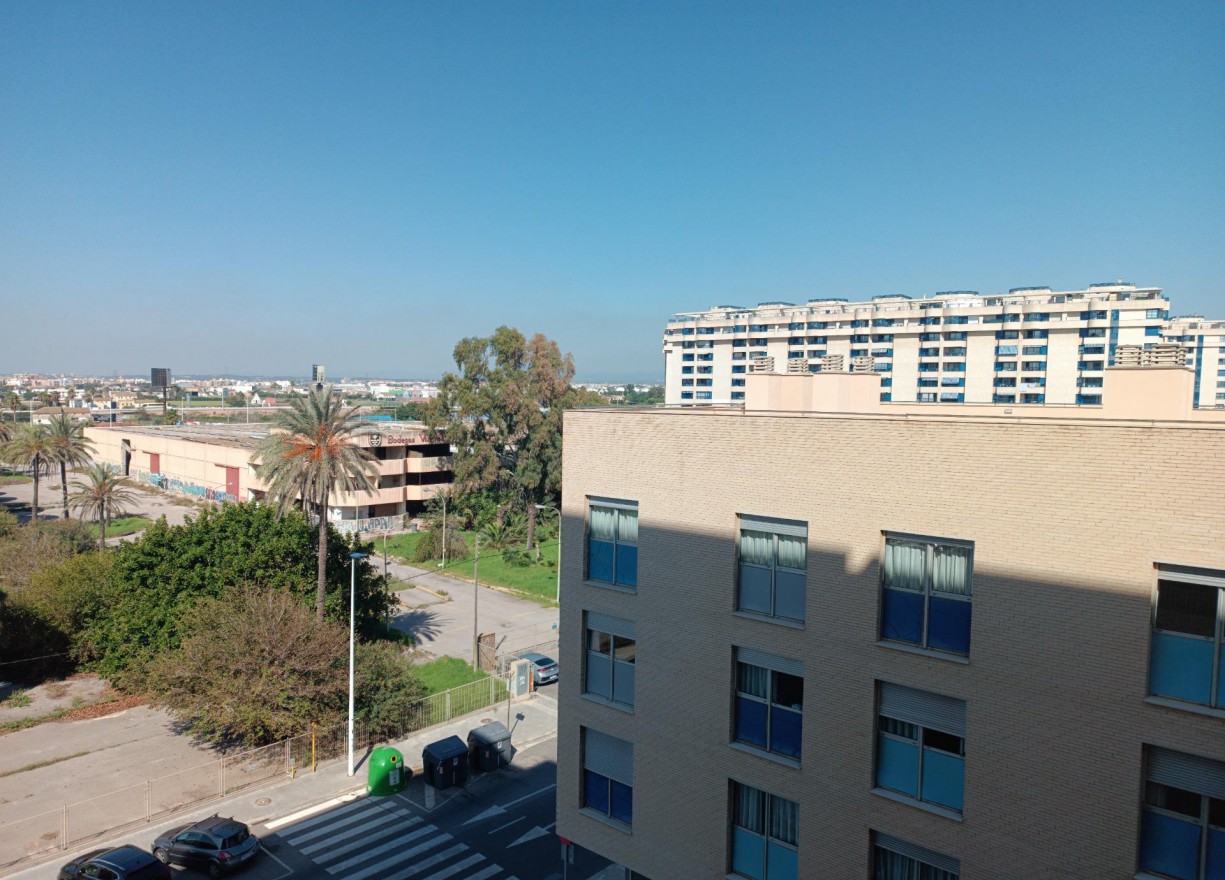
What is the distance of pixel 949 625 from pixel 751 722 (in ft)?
11.6

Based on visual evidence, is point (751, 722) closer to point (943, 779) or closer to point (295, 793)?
point (943, 779)

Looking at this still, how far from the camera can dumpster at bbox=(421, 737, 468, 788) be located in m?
26.2

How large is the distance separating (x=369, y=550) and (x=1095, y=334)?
73.5 metres

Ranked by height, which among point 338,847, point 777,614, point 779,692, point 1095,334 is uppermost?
point 1095,334

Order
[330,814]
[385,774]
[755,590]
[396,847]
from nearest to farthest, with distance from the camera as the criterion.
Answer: [755,590] < [396,847] < [330,814] < [385,774]

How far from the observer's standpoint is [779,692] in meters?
12.2

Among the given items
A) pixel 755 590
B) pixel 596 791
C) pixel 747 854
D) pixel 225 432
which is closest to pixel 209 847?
pixel 596 791

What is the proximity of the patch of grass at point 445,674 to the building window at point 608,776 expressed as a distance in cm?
2033

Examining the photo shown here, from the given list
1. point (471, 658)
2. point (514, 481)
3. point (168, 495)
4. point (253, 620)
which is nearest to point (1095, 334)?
point (514, 481)

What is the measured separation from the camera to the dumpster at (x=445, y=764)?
1033 inches

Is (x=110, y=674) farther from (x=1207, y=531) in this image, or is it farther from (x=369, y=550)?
(x=1207, y=531)

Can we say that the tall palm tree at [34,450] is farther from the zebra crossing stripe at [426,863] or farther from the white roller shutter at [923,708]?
the white roller shutter at [923,708]

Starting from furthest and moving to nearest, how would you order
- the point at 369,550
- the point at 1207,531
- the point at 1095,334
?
the point at 1095,334, the point at 369,550, the point at 1207,531

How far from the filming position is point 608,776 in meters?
14.5
